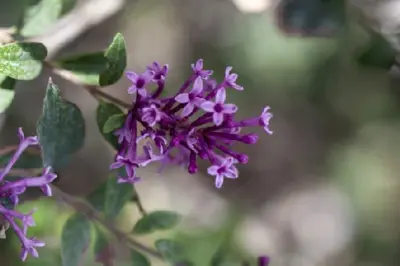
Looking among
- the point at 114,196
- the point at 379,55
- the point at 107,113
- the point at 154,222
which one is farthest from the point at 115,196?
the point at 379,55

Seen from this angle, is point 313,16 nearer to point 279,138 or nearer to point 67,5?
point 67,5

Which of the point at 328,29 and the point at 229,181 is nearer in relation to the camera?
the point at 328,29

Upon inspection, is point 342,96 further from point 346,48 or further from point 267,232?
point 267,232

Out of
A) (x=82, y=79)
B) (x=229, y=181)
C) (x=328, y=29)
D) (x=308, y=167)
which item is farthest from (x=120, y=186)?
(x=308, y=167)

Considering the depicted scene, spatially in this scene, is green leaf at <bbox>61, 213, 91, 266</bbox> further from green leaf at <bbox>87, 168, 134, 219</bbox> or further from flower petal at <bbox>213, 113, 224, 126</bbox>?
flower petal at <bbox>213, 113, 224, 126</bbox>

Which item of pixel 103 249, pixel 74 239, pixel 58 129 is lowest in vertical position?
pixel 103 249

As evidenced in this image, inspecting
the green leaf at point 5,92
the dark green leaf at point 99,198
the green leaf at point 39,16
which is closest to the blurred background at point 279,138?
the dark green leaf at point 99,198
